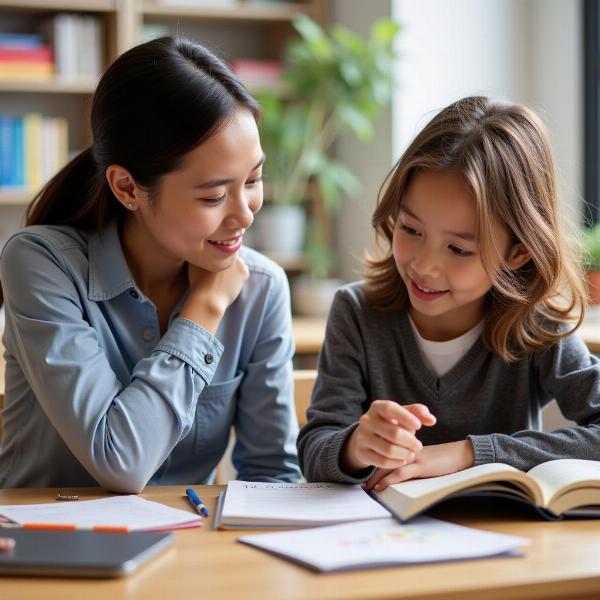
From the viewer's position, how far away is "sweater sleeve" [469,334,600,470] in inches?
53.9

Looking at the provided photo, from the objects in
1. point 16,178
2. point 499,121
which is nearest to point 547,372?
point 499,121

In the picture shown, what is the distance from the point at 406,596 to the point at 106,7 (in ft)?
11.2

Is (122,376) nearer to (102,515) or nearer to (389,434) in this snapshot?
(102,515)

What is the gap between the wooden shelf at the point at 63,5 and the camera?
→ 381 cm

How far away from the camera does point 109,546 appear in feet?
3.33

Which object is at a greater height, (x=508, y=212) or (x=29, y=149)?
(x=508, y=212)

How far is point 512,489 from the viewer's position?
1185mm

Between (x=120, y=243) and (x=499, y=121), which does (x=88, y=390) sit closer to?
(x=120, y=243)

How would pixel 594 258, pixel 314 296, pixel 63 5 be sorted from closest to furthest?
pixel 594 258 < pixel 63 5 < pixel 314 296

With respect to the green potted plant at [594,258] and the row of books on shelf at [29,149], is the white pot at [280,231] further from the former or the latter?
the green potted plant at [594,258]

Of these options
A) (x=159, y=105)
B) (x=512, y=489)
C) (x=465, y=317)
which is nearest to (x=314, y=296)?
(x=465, y=317)

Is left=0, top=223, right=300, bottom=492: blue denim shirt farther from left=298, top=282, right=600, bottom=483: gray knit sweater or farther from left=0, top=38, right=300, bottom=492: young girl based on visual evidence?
left=298, top=282, right=600, bottom=483: gray knit sweater

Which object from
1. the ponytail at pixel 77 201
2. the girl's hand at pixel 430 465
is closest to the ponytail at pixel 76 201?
the ponytail at pixel 77 201

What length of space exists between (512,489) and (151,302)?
679mm
